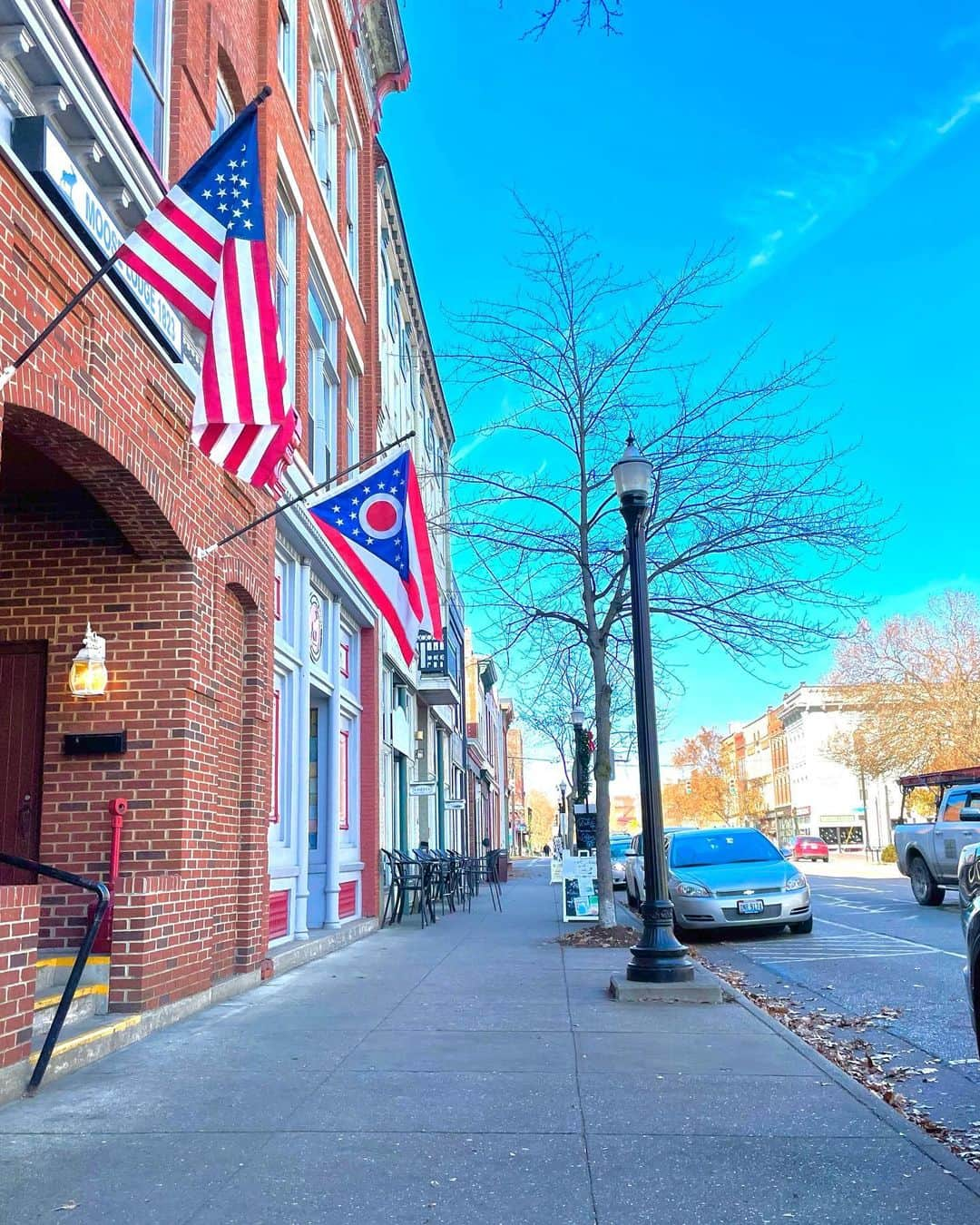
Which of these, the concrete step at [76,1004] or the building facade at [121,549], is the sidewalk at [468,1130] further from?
the building facade at [121,549]

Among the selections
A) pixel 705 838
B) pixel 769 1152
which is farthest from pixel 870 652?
pixel 769 1152

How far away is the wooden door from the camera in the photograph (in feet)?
25.6

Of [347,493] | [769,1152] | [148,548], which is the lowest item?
[769,1152]

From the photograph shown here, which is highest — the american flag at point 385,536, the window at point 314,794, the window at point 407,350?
the window at point 407,350

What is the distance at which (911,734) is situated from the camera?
42.4m

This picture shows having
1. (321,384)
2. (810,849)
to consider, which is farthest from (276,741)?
(810,849)

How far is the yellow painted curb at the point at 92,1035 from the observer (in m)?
5.70

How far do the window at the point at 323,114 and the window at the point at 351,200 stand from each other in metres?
0.90

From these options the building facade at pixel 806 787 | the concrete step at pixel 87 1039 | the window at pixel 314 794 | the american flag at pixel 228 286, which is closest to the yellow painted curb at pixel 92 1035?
the concrete step at pixel 87 1039

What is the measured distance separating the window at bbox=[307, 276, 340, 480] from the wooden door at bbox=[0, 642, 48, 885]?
5386mm

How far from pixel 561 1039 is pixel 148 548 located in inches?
173

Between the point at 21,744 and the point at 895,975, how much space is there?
810 cm

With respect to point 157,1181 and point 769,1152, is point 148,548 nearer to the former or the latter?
point 157,1181

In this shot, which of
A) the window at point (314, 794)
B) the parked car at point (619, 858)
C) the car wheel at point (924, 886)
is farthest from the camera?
the parked car at point (619, 858)
